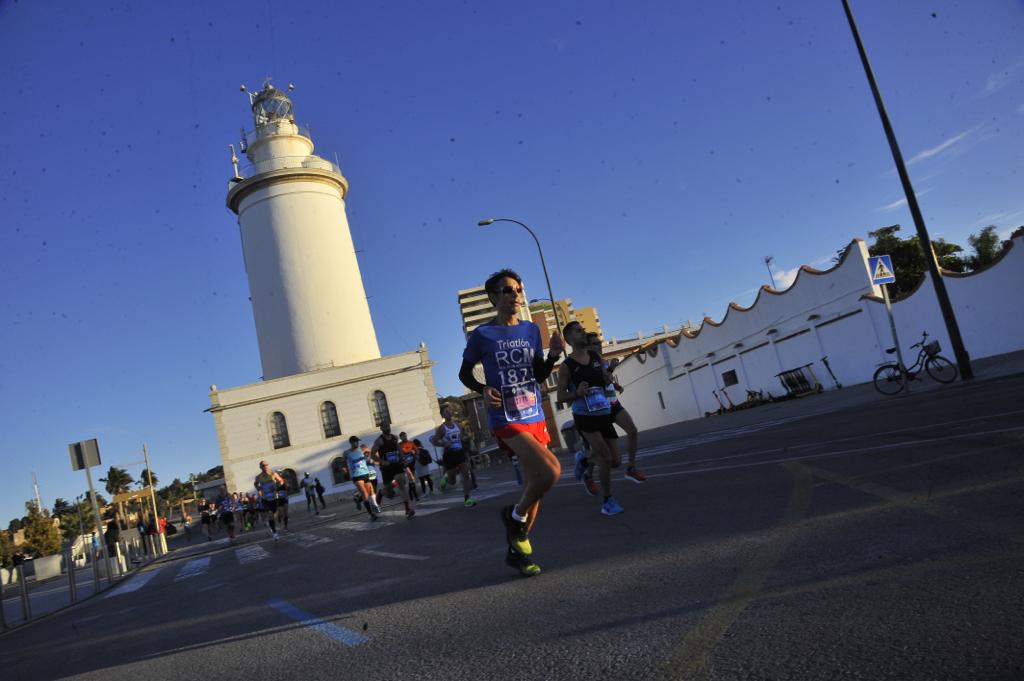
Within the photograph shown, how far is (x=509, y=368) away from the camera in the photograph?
4.93 m

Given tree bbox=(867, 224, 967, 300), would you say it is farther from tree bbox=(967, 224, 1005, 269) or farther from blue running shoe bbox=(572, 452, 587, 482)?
blue running shoe bbox=(572, 452, 587, 482)

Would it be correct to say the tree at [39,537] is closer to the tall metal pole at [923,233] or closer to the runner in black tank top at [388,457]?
the runner in black tank top at [388,457]

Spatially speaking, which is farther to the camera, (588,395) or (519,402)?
(588,395)

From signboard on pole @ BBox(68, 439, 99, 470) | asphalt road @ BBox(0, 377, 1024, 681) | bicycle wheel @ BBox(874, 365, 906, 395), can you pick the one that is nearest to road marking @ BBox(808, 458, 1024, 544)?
asphalt road @ BBox(0, 377, 1024, 681)

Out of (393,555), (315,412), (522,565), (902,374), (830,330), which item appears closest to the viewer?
(522,565)

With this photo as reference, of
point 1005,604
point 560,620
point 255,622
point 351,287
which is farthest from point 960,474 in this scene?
point 351,287

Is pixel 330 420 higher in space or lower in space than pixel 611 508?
higher

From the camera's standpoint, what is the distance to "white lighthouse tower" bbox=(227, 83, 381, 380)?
44.9 m

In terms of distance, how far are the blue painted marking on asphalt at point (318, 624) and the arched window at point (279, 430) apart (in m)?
39.5

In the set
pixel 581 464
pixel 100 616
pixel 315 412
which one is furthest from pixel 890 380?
pixel 315 412

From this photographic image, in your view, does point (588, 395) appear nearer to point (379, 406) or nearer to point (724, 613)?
point (724, 613)

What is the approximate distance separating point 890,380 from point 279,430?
123 ft

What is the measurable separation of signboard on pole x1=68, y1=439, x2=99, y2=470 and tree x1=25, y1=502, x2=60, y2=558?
30879 millimetres

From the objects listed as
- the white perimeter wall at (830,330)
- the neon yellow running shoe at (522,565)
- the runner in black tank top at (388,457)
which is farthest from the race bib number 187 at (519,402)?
the white perimeter wall at (830,330)
